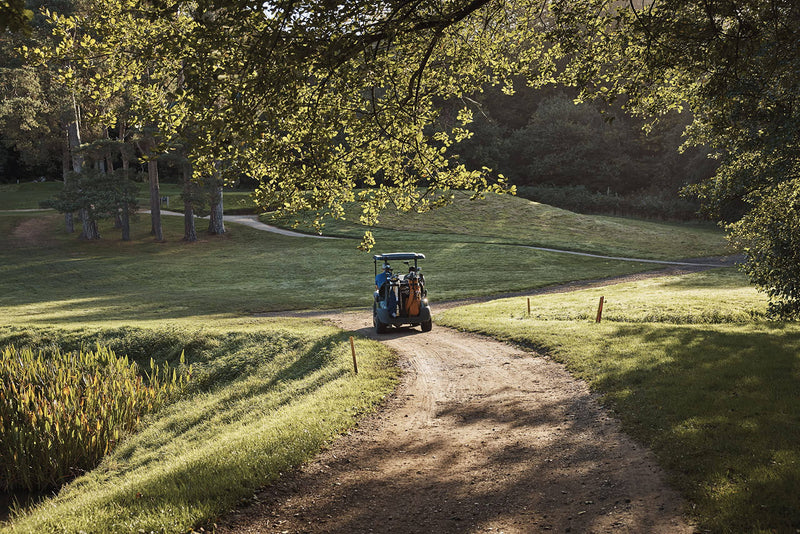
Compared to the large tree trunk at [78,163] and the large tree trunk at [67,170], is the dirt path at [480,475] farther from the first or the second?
the large tree trunk at [67,170]

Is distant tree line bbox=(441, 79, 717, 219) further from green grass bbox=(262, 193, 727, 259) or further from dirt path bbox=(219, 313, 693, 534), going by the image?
dirt path bbox=(219, 313, 693, 534)

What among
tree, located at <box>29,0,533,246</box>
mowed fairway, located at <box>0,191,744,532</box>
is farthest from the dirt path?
tree, located at <box>29,0,533,246</box>

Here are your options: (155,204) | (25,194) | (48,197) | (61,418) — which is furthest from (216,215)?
(61,418)

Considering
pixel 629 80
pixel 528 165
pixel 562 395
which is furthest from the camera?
pixel 528 165

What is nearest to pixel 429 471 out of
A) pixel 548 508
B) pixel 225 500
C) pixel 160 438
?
pixel 548 508

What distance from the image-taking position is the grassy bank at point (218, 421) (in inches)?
251

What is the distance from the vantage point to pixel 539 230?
4666 cm

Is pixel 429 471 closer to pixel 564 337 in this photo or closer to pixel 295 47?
pixel 295 47

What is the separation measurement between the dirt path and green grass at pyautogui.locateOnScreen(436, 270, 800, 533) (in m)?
0.42

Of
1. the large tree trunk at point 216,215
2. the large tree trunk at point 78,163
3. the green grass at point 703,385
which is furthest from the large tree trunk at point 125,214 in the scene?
the green grass at point 703,385

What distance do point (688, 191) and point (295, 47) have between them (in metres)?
10.4

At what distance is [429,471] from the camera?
699cm

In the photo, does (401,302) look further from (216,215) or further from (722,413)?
(216,215)

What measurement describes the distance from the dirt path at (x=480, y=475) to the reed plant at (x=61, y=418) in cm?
537
